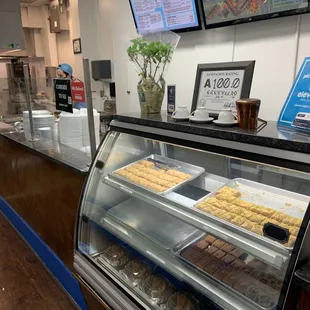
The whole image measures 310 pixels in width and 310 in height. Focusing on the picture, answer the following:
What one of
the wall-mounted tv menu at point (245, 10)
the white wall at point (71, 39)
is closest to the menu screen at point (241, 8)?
the wall-mounted tv menu at point (245, 10)

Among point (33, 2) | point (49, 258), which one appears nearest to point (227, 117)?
point (49, 258)

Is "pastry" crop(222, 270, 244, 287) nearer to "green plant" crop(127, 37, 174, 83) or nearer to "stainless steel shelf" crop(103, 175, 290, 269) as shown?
"stainless steel shelf" crop(103, 175, 290, 269)

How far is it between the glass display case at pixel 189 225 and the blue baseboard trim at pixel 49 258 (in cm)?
54

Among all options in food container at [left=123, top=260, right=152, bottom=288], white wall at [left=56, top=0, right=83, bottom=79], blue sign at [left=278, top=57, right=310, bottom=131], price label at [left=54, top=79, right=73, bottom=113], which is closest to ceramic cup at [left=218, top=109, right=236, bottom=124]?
blue sign at [left=278, top=57, right=310, bottom=131]

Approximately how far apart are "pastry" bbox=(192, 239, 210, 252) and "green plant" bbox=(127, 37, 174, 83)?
0.84m

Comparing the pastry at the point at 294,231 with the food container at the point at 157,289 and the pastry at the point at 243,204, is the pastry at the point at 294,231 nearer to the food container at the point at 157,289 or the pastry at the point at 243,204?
the pastry at the point at 243,204

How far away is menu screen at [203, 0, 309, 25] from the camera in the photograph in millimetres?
1882

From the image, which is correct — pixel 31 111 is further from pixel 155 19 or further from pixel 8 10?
pixel 8 10

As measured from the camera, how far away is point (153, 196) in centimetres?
142

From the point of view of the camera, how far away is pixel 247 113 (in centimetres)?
114

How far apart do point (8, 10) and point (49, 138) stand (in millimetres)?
2949

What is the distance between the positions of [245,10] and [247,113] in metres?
1.32

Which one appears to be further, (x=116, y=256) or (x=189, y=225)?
(x=116, y=256)

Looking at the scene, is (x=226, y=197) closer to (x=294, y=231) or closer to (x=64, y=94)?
(x=294, y=231)
